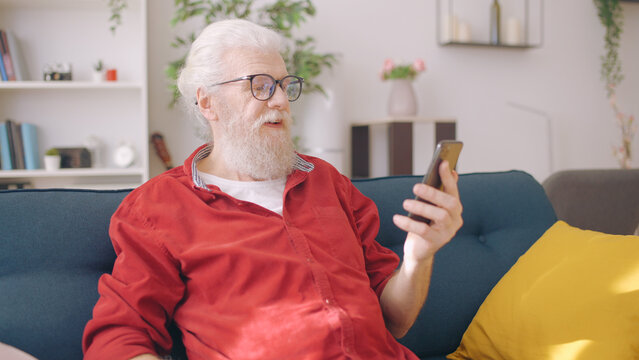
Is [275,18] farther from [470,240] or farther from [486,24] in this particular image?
[470,240]

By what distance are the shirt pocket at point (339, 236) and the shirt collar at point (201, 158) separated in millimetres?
139

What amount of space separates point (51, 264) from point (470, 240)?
3.62 feet

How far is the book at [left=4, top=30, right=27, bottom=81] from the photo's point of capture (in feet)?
8.94

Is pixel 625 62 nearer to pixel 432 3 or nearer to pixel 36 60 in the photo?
pixel 432 3

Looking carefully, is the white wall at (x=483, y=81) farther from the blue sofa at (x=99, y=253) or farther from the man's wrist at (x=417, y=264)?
the man's wrist at (x=417, y=264)

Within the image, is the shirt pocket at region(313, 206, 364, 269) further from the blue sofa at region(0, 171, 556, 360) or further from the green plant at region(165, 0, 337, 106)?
the green plant at region(165, 0, 337, 106)

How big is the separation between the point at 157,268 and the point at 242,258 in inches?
6.6

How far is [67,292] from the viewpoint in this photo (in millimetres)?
1064

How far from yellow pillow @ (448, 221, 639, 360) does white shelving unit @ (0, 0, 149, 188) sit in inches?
84.3

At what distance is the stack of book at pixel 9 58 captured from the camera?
8.91ft

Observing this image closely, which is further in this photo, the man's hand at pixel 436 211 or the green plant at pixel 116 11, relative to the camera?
the green plant at pixel 116 11

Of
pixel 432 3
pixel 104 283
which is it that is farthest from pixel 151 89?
pixel 104 283

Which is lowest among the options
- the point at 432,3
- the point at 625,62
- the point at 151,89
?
the point at 151,89

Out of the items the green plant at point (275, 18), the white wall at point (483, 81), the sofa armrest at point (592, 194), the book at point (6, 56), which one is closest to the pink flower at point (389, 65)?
the white wall at point (483, 81)
